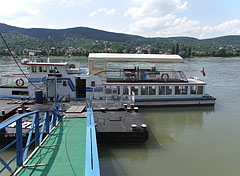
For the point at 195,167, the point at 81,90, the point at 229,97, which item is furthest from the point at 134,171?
the point at 229,97

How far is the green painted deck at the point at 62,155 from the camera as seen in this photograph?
17.9 feet

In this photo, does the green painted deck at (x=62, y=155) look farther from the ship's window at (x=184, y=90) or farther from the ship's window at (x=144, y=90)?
Answer: the ship's window at (x=184, y=90)

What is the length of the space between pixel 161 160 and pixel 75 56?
104889 millimetres

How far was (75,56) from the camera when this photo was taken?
109438 mm

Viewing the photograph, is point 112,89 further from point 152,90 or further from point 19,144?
point 19,144

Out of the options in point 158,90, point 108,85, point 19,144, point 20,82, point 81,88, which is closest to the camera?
point 19,144

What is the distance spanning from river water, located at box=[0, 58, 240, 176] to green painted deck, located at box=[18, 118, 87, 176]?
2.39 metres

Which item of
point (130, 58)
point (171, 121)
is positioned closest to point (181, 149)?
point (171, 121)

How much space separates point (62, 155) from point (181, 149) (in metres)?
7.59

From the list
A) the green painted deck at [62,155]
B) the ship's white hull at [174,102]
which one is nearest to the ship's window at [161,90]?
the ship's white hull at [174,102]

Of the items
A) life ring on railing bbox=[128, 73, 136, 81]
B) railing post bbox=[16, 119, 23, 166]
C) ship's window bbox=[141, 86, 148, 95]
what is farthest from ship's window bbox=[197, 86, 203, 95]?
railing post bbox=[16, 119, 23, 166]

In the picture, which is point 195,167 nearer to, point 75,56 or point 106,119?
point 106,119

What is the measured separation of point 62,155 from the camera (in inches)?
254

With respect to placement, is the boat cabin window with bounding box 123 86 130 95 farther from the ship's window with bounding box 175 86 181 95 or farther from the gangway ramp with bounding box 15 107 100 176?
the gangway ramp with bounding box 15 107 100 176
